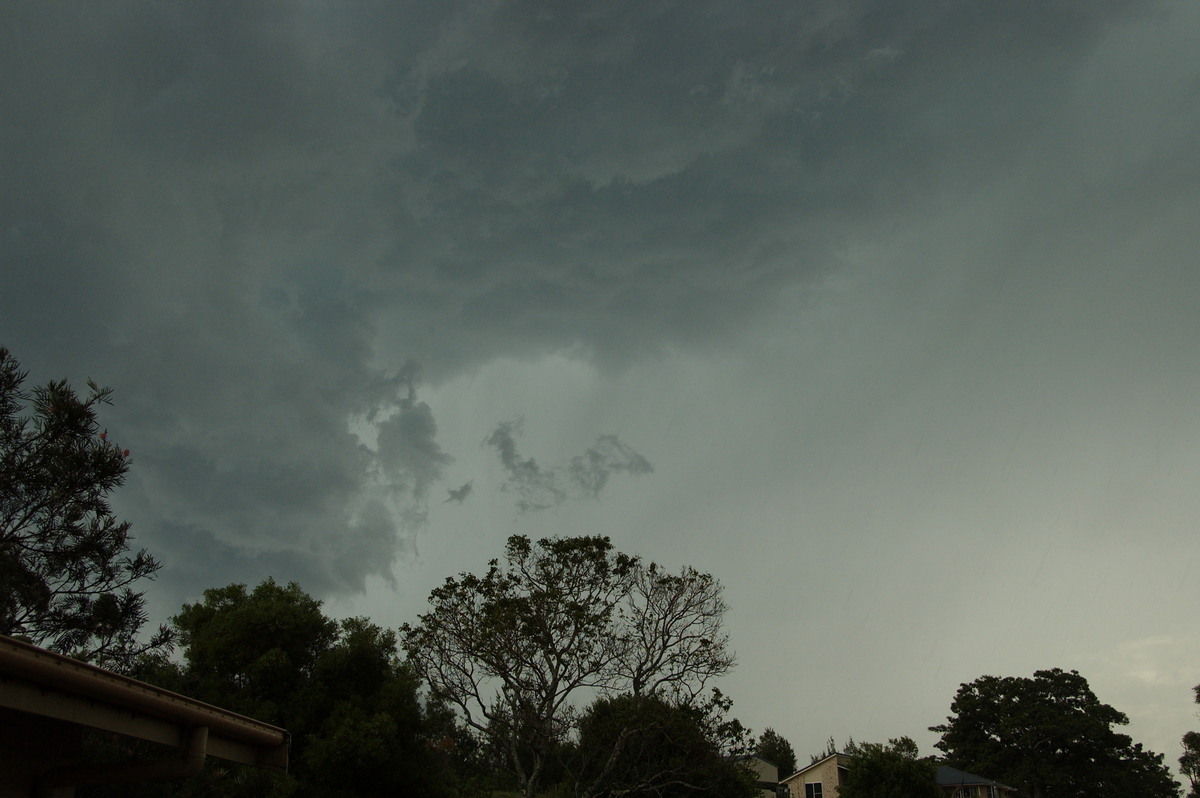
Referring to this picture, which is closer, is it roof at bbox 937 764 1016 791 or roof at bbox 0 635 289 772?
roof at bbox 0 635 289 772

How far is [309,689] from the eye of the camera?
2320 centimetres

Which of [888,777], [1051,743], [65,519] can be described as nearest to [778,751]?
[1051,743]

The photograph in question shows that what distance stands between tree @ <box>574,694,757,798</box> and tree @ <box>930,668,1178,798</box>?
2012 inches

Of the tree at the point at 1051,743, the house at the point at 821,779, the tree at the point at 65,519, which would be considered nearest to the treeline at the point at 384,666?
the tree at the point at 65,519

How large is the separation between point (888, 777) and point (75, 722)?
36346 mm

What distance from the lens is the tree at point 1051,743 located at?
2625 inches

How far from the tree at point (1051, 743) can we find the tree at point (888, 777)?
41.0 metres

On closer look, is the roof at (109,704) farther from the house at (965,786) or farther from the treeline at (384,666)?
the house at (965,786)

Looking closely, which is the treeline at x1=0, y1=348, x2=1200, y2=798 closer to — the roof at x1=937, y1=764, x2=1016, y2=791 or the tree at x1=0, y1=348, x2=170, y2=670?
the tree at x1=0, y1=348, x2=170, y2=670

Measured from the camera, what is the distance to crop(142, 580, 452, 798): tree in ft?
71.5

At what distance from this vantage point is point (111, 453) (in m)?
15.2

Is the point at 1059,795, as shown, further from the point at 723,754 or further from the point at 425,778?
the point at 425,778

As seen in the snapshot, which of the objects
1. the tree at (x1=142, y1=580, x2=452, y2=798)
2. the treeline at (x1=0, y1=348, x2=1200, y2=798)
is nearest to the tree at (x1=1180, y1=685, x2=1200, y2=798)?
the treeline at (x1=0, y1=348, x2=1200, y2=798)

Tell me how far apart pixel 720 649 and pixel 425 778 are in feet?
44.5
